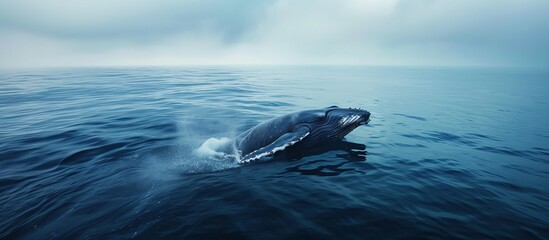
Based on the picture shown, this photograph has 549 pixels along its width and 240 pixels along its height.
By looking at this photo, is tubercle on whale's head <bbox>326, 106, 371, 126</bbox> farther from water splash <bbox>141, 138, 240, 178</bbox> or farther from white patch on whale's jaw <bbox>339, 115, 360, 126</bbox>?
water splash <bbox>141, 138, 240, 178</bbox>

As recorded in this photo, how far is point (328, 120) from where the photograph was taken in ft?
31.2

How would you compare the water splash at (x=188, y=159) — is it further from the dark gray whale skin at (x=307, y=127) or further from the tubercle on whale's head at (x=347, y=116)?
the tubercle on whale's head at (x=347, y=116)

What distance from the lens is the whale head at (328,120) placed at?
9.36 metres

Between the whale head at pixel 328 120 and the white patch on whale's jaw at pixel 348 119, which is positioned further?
the white patch on whale's jaw at pixel 348 119

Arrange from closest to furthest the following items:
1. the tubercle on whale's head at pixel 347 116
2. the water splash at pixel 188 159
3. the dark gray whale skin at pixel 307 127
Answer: the water splash at pixel 188 159 < the dark gray whale skin at pixel 307 127 < the tubercle on whale's head at pixel 347 116

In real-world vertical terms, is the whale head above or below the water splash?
above

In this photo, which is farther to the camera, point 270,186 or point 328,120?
point 328,120

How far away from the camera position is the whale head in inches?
368

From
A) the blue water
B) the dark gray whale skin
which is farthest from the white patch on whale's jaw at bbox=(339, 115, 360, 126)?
the blue water

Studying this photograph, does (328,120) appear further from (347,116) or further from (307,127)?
(307,127)

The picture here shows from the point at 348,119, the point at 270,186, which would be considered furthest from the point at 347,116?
the point at 270,186

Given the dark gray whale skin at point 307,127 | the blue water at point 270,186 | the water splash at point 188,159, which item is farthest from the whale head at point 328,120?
the water splash at point 188,159

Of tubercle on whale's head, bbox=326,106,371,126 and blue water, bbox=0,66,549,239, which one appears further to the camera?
tubercle on whale's head, bbox=326,106,371,126

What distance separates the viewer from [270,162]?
9.02 m
